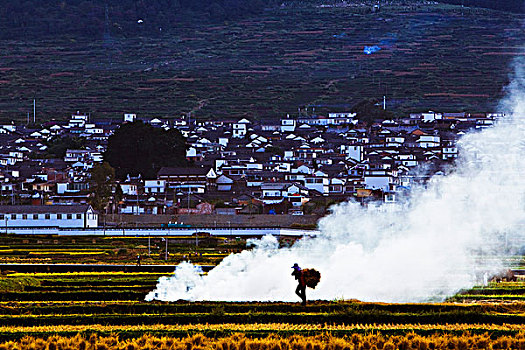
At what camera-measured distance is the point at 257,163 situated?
117625mm

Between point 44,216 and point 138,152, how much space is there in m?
34.4

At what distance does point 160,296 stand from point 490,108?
133 m

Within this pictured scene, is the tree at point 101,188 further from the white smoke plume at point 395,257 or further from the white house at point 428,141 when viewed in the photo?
the white house at point 428,141

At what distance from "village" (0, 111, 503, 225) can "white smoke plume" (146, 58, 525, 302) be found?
2502 cm

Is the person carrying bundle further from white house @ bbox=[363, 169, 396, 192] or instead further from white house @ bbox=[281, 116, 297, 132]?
white house @ bbox=[281, 116, 297, 132]

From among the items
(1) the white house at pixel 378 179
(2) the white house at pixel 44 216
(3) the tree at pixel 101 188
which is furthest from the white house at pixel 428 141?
(2) the white house at pixel 44 216

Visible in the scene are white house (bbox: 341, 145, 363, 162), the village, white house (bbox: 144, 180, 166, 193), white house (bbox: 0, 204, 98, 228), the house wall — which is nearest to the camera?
white house (bbox: 0, 204, 98, 228)

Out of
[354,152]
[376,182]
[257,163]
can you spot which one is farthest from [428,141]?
[376,182]

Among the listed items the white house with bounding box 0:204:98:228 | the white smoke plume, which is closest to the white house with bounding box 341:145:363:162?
the white house with bounding box 0:204:98:228

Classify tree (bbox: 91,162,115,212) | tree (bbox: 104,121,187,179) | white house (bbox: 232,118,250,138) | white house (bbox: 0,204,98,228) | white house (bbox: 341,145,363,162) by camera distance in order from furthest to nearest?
white house (bbox: 232,118,250,138)
white house (bbox: 341,145,363,162)
tree (bbox: 104,121,187,179)
tree (bbox: 91,162,115,212)
white house (bbox: 0,204,98,228)

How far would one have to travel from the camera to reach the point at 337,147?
132 meters

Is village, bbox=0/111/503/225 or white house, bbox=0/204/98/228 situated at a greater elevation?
village, bbox=0/111/503/225

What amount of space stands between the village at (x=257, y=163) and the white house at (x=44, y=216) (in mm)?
10773

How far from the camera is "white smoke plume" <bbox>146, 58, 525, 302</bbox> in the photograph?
1300 inches
